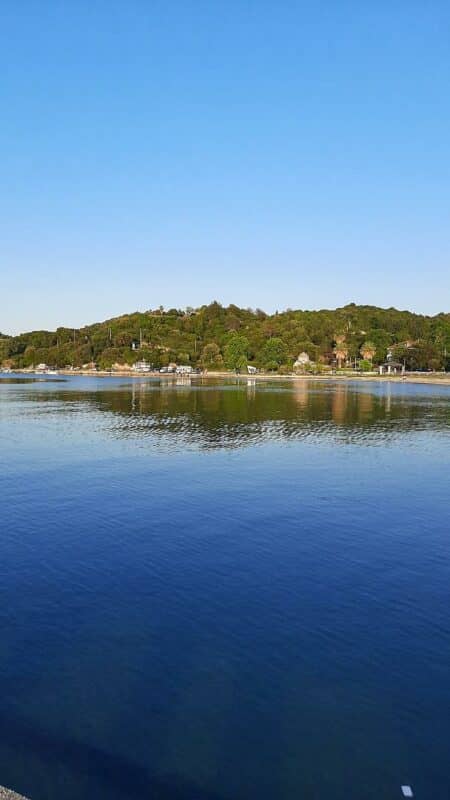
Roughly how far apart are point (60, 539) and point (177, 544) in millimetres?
4554

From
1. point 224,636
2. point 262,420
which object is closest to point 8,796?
point 224,636

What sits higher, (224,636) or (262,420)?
(262,420)

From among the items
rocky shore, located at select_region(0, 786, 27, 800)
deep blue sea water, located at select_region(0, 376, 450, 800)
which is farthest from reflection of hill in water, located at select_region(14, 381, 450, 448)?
rocky shore, located at select_region(0, 786, 27, 800)

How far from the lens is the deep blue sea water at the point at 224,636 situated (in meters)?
9.76

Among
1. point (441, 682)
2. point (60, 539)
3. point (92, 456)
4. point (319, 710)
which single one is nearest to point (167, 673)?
point (319, 710)

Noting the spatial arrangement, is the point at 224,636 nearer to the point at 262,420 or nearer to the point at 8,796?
the point at 8,796

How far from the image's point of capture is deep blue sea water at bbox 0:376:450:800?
9758mm

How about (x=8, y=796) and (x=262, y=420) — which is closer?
(x=8, y=796)

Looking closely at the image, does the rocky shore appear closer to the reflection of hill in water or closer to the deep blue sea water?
the deep blue sea water

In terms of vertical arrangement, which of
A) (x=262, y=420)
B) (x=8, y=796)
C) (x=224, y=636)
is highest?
(x=262, y=420)

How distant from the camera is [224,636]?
14.2 meters

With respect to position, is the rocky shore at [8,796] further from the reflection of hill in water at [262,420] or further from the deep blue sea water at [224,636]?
the reflection of hill in water at [262,420]

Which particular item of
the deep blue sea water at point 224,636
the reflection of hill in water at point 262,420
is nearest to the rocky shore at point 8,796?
the deep blue sea water at point 224,636

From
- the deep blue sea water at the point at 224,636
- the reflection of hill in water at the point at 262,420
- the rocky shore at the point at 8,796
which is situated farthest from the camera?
the reflection of hill in water at the point at 262,420
